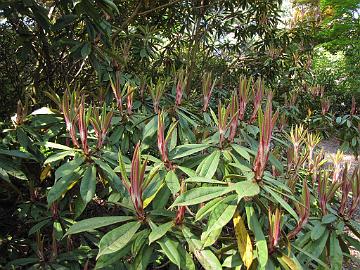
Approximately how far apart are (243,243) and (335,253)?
0.31m

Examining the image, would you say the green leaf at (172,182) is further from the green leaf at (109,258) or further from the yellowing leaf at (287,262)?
the yellowing leaf at (287,262)

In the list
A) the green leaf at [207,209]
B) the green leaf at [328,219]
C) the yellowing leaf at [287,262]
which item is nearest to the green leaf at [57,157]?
the green leaf at [207,209]

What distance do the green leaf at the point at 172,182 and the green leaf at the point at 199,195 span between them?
9 centimetres

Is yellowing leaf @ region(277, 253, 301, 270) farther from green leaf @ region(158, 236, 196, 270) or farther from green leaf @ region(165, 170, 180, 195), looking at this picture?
green leaf @ region(165, 170, 180, 195)

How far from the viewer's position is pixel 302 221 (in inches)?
40.8

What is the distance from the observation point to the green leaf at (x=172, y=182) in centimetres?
105

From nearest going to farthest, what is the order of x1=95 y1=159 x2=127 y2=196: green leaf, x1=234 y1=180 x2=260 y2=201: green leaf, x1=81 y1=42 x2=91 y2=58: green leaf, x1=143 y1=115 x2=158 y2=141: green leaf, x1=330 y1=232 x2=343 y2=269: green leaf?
x1=234 y1=180 x2=260 y2=201: green leaf → x1=330 y1=232 x2=343 y2=269: green leaf → x1=95 y1=159 x2=127 y2=196: green leaf → x1=143 y1=115 x2=158 y2=141: green leaf → x1=81 y1=42 x2=91 y2=58: green leaf

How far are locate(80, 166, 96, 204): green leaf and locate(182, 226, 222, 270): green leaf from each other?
311mm

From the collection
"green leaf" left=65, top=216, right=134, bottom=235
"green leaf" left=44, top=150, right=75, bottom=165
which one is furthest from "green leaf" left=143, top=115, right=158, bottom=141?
"green leaf" left=65, top=216, right=134, bottom=235

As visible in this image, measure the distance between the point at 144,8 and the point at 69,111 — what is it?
1.94m

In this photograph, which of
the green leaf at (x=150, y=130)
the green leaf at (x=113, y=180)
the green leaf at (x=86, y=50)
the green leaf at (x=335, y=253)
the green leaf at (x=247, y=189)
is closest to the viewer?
the green leaf at (x=247, y=189)

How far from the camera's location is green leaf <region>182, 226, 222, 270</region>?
90 cm

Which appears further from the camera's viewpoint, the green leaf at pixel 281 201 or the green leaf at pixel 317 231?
the green leaf at pixel 317 231

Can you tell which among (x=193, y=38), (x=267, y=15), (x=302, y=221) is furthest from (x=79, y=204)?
(x=267, y=15)
